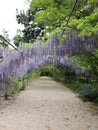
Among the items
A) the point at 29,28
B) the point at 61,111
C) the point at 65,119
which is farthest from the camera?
the point at 29,28

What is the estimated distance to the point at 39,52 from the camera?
15070mm

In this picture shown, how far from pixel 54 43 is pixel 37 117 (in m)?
3.58

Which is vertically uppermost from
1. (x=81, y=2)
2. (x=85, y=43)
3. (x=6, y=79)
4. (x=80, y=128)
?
(x=81, y=2)

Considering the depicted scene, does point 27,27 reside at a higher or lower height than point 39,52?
higher

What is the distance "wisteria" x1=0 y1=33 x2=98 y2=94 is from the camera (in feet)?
41.3

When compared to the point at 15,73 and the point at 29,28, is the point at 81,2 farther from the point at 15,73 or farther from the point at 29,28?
the point at 29,28

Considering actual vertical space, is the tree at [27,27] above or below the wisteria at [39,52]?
above

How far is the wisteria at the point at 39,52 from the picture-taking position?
12.6 metres

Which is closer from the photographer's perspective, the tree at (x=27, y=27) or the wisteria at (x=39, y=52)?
the wisteria at (x=39, y=52)

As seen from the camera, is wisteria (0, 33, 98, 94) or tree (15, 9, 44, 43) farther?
tree (15, 9, 44, 43)

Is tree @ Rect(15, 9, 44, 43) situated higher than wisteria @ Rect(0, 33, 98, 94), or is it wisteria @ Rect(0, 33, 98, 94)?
tree @ Rect(15, 9, 44, 43)

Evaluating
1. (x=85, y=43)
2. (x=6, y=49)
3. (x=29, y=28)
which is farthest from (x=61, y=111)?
(x=29, y=28)

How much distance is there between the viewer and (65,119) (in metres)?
10.5

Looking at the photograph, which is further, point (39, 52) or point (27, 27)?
point (27, 27)
